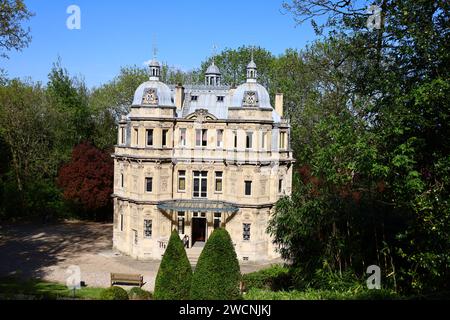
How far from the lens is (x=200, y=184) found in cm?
3731

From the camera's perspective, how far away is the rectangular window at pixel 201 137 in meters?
36.9

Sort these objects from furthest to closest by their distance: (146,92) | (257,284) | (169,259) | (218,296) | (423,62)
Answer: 1. (146,92)
2. (257,284)
3. (169,259)
4. (218,296)
5. (423,62)

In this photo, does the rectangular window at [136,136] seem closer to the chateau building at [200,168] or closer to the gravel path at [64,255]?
the chateau building at [200,168]

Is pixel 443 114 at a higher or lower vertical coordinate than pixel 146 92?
Answer: lower

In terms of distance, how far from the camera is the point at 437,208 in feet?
45.2

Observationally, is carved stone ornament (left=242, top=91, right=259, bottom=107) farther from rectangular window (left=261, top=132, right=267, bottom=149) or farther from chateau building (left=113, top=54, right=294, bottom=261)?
rectangular window (left=261, top=132, right=267, bottom=149)

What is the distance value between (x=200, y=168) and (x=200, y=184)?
4.06ft

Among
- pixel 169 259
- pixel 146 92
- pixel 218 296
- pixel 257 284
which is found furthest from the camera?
pixel 146 92

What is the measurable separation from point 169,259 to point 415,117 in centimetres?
1260

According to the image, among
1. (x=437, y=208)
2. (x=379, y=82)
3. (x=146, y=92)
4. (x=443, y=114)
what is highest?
(x=146, y=92)

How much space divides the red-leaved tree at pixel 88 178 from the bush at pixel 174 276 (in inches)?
987

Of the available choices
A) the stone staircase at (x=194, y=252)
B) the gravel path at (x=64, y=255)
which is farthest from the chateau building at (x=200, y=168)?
the gravel path at (x=64, y=255)
